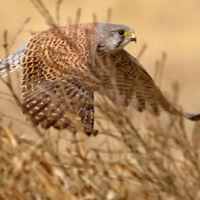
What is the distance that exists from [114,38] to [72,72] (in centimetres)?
138

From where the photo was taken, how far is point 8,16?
521 inches

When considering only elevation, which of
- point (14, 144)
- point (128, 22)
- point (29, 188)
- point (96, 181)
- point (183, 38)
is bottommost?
point (183, 38)

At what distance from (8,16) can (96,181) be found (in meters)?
10.5

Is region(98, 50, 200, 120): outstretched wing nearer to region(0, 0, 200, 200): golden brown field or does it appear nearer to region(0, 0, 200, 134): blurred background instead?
region(0, 0, 200, 200): golden brown field

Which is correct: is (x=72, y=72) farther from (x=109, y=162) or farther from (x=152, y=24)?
(x=152, y=24)

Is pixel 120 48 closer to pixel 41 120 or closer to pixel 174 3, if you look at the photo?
pixel 41 120

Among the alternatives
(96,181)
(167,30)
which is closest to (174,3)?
(167,30)

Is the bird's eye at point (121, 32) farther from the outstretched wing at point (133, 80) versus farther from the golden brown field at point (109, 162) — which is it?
the golden brown field at point (109, 162)

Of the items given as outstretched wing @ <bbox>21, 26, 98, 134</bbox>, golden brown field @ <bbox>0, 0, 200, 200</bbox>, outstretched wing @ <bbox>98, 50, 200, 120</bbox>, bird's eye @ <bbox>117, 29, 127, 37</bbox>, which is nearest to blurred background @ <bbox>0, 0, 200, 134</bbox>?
outstretched wing @ <bbox>98, 50, 200, 120</bbox>

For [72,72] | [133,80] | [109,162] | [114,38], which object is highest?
[72,72]

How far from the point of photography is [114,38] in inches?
226

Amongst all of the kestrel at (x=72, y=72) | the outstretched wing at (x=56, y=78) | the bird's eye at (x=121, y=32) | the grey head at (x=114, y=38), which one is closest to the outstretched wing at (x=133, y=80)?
the kestrel at (x=72, y=72)

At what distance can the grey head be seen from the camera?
5.68 m

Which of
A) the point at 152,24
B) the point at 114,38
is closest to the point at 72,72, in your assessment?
the point at 114,38
